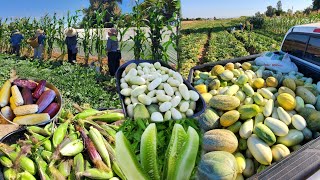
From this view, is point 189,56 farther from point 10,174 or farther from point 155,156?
point 155,156

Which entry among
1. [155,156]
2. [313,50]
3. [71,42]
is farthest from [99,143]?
[71,42]

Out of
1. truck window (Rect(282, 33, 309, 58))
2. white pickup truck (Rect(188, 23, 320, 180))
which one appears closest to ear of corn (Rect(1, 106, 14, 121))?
white pickup truck (Rect(188, 23, 320, 180))

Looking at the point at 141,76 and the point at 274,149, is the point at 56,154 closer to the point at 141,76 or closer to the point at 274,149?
the point at 141,76

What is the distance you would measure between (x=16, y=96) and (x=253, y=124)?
1.58m

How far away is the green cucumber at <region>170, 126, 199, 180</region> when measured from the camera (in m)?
1.50

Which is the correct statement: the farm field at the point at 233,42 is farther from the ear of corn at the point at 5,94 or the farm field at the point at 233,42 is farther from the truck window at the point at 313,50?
the ear of corn at the point at 5,94

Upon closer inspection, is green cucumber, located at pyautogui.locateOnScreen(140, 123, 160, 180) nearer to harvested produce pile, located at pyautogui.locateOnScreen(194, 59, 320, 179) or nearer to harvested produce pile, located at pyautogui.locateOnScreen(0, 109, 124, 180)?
harvested produce pile, located at pyautogui.locateOnScreen(194, 59, 320, 179)

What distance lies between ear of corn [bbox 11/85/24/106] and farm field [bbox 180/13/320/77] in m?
5.33

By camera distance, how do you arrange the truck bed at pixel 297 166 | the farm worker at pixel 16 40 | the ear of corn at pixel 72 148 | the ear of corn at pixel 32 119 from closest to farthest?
the truck bed at pixel 297 166, the ear of corn at pixel 72 148, the ear of corn at pixel 32 119, the farm worker at pixel 16 40

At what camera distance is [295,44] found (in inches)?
167

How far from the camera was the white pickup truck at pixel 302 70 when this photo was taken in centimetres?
166

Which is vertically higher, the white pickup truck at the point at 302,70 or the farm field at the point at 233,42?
the white pickup truck at the point at 302,70

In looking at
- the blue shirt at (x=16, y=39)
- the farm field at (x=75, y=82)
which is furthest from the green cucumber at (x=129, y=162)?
the blue shirt at (x=16, y=39)

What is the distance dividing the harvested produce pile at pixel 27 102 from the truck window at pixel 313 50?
9.51 feet
